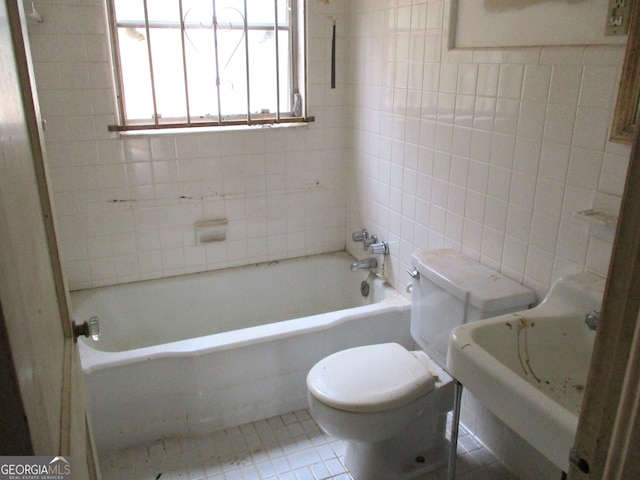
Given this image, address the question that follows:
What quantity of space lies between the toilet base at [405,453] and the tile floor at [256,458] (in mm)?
42

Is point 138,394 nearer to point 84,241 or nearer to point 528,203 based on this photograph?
point 84,241

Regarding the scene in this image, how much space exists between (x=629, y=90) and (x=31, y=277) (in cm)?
137

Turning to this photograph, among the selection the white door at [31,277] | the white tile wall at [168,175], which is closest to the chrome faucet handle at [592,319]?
the white door at [31,277]

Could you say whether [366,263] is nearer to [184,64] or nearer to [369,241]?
[369,241]

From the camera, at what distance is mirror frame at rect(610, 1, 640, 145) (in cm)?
124

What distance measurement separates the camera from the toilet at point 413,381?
5.35 ft

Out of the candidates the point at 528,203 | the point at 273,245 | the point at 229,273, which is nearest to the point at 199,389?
the point at 229,273

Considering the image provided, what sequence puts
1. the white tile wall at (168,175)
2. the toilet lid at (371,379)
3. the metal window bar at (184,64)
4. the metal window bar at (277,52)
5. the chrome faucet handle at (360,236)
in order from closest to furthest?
1. the toilet lid at (371,379)
2. the white tile wall at (168,175)
3. the metal window bar at (184,64)
4. the metal window bar at (277,52)
5. the chrome faucet handle at (360,236)

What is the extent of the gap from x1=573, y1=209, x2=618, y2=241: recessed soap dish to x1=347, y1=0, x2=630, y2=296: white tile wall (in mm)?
33

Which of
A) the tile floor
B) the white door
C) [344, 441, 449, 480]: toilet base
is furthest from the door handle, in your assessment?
[344, 441, 449, 480]: toilet base

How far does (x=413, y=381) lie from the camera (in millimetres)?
1687

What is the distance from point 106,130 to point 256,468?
1.59 m

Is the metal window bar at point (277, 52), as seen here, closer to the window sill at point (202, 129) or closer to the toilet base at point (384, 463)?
the window sill at point (202, 129)

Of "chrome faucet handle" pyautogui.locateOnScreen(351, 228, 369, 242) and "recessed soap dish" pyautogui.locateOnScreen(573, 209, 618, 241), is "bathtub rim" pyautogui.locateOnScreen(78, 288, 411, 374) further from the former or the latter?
"recessed soap dish" pyautogui.locateOnScreen(573, 209, 618, 241)
